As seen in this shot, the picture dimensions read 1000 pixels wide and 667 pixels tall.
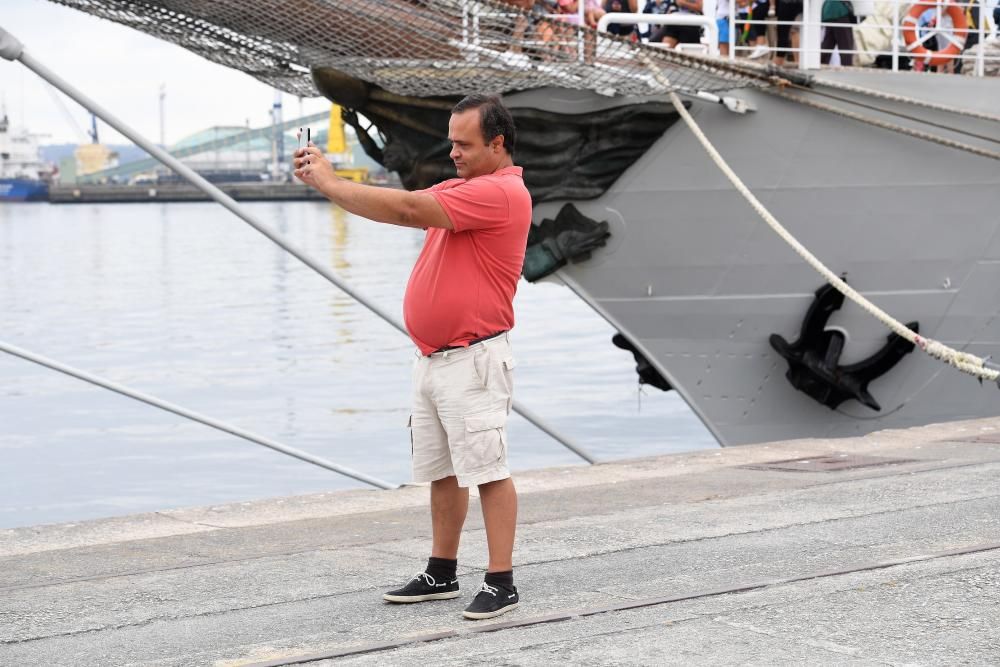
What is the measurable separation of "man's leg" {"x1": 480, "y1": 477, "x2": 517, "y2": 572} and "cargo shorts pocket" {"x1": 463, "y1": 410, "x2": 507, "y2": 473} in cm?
8

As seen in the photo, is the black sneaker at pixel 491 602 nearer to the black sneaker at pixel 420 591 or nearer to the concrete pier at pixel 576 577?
the concrete pier at pixel 576 577

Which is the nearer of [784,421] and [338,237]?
[784,421]

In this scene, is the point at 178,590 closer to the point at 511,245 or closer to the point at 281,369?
the point at 511,245

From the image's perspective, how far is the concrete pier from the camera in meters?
4.46

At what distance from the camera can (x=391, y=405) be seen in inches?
868

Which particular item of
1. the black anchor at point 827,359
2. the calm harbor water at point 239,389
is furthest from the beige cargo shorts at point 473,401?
the calm harbor water at point 239,389

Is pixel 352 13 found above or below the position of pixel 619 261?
above

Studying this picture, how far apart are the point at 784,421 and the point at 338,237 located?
203 ft

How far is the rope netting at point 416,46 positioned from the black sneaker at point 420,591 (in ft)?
18.0

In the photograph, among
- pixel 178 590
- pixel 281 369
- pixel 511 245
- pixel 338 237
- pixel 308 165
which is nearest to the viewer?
pixel 308 165

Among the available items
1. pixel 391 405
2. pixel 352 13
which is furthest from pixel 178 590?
pixel 391 405

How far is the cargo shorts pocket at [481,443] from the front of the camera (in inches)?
192

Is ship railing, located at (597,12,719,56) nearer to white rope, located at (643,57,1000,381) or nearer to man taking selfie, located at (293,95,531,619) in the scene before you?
white rope, located at (643,57,1000,381)

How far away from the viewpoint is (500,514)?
16.2ft
